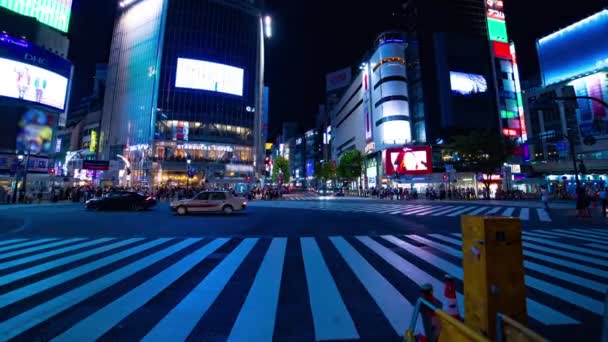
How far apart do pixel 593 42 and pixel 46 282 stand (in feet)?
260

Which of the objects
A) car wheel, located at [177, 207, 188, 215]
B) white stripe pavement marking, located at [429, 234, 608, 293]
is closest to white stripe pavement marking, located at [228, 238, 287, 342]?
white stripe pavement marking, located at [429, 234, 608, 293]

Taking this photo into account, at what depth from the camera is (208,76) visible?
6219cm

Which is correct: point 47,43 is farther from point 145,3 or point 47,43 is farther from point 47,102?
point 145,3

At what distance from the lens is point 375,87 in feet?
197

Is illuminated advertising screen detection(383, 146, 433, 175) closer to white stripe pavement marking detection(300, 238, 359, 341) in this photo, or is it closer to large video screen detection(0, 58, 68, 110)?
white stripe pavement marking detection(300, 238, 359, 341)

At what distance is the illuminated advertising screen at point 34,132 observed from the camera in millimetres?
39219

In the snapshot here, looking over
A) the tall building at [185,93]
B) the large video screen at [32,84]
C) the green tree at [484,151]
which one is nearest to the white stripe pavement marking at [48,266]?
the green tree at [484,151]

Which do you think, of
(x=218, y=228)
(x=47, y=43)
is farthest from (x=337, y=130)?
(x=218, y=228)

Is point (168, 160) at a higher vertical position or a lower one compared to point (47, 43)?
lower

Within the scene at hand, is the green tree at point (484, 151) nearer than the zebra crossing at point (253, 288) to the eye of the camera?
No

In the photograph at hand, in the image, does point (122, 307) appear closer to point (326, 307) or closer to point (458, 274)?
point (326, 307)

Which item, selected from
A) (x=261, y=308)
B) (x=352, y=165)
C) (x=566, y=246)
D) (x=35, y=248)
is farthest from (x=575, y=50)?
(x=35, y=248)

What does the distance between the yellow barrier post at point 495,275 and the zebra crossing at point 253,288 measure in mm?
1086

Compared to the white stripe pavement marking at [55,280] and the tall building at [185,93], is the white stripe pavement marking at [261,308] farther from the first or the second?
the tall building at [185,93]
